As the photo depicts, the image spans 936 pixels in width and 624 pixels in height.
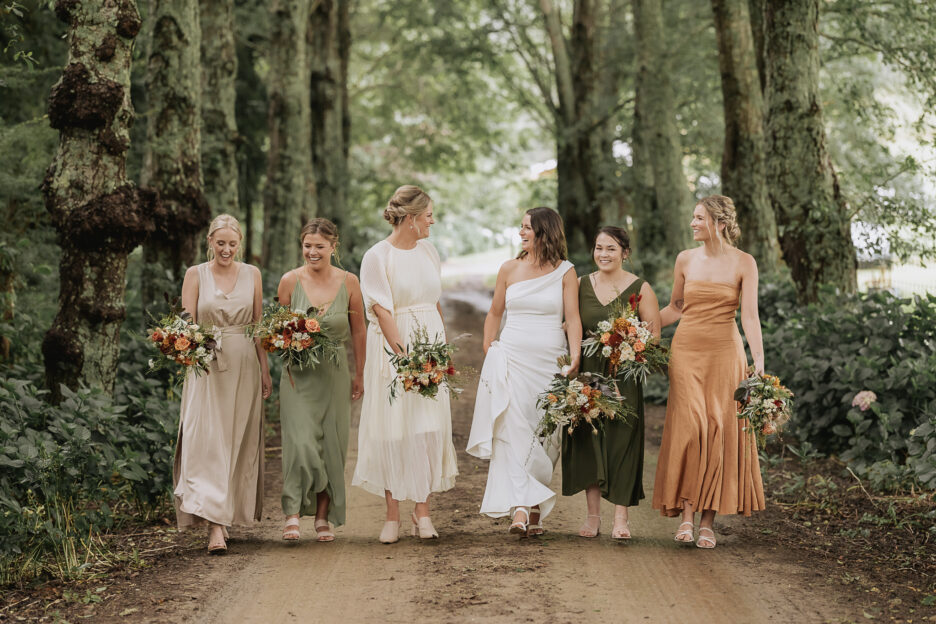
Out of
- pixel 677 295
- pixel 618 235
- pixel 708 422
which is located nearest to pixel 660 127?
pixel 677 295

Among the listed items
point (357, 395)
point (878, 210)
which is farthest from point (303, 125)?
point (357, 395)

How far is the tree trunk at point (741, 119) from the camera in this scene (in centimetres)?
1583

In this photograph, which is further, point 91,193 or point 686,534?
point 91,193

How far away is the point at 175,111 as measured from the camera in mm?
11664

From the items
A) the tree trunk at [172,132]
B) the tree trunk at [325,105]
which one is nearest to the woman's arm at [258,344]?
the tree trunk at [172,132]

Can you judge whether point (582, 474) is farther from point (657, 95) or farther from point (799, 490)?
point (657, 95)

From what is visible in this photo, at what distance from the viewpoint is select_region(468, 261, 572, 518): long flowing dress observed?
7.20 m

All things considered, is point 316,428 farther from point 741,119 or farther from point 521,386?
point 741,119

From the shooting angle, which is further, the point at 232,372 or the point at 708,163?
the point at 708,163

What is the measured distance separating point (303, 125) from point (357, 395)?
12.3 metres

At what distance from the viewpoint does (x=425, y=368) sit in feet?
22.3

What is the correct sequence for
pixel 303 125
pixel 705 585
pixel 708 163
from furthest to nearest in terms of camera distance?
pixel 708 163, pixel 303 125, pixel 705 585

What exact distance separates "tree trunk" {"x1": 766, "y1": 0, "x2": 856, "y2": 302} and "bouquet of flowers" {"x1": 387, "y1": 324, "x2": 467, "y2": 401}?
249 inches

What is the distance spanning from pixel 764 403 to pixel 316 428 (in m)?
3.19
